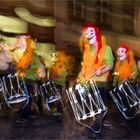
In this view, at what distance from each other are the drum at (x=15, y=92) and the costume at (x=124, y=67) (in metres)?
0.89

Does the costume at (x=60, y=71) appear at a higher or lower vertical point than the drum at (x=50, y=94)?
higher

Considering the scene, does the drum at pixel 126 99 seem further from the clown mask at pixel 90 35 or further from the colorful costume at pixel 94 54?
the clown mask at pixel 90 35

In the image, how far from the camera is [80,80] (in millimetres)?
4586

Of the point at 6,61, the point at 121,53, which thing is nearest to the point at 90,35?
the point at 121,53

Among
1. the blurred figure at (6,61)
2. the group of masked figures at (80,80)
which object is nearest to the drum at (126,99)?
the group of masked figures at (80,80)

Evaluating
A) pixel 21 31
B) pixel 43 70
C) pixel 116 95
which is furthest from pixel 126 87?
pixel 21 31

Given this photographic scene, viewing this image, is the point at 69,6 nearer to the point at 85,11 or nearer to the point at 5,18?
the point at 85,11

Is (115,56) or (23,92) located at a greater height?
(115,56)

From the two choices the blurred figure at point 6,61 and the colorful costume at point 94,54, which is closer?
the colorful costume at point 94,54

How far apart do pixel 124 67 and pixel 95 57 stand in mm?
316

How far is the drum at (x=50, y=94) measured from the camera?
466cm

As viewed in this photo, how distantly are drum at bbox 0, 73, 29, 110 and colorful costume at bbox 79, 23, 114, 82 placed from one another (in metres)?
0.59

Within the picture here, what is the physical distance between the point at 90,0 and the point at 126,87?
0.91m

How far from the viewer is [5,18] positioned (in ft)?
15.0
